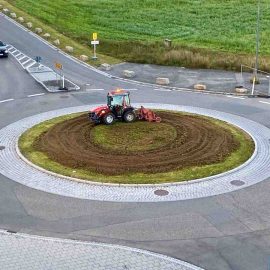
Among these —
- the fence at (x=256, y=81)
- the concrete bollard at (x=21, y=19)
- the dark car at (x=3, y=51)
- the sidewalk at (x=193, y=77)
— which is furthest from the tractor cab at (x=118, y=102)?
Answer: the concrete bollard at (x=21, y=19)

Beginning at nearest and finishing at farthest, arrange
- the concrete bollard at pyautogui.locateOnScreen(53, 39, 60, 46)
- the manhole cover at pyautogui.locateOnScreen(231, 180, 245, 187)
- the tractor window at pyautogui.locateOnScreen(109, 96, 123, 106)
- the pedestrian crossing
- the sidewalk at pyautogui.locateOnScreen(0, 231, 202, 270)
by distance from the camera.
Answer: the sidewalk at pyautogui.locateOnScreen(0, 231, 202, 270) → the manhole cover at pyautogui.locateOnScreen(231, 180, 245, 187) → the tractor window at pyautogui.locateOnScreen(109, 96, 123, 106) → the pedestrian crossing → the concrete bollard at pyautogui.locateOnScreen(53, 39, 60, 46)

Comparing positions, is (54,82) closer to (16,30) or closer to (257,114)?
(257,114)

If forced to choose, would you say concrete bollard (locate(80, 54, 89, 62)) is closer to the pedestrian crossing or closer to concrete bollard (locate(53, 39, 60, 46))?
the pedestrian crossing

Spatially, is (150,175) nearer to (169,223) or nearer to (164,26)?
(169,223)

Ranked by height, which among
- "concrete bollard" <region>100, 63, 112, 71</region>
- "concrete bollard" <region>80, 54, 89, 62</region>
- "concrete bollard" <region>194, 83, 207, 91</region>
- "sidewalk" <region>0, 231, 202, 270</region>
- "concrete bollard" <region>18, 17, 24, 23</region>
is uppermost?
"concrete bollard" <region>18, 17, 24, 23</region>

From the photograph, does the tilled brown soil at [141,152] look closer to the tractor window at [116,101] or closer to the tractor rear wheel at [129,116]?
the tractor window at [116,101]

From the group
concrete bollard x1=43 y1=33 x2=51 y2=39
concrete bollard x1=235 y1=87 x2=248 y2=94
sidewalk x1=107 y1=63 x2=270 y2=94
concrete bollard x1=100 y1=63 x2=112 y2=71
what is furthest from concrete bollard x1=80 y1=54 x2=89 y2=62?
concrete bollard x1=235 y1=87 x2=248 y2=94

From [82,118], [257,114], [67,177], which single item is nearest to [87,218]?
[67,177]
